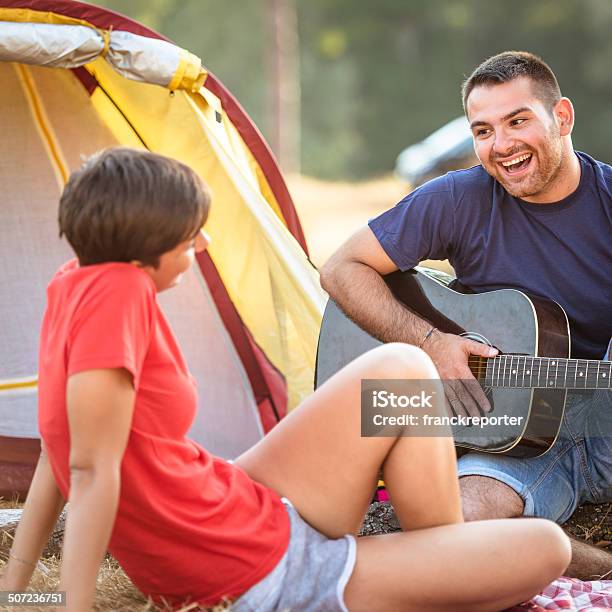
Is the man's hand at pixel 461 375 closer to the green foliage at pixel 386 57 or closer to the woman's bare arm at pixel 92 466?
the woman's bare arm at pixel 92 466

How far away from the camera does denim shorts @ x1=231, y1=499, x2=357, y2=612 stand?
6.26 ft

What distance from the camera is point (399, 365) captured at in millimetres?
2039

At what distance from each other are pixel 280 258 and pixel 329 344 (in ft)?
1.43

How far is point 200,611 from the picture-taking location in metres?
1.94

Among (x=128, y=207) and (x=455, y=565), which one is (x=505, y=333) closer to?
(x=455, y=565)

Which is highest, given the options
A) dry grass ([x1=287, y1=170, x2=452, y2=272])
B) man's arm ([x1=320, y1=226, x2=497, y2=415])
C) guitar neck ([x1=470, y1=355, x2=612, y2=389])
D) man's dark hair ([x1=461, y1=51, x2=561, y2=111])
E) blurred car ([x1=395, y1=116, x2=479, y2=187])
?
man's dark hair ([x1=461, y1=51, x2=561, y2=111])

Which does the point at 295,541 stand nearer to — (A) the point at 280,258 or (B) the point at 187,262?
(B) the point at 187,262

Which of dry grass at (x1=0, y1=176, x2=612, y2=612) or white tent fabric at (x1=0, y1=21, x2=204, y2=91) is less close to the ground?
white tent fabric at (x1=0, y1=21, x2=204, y2=91)

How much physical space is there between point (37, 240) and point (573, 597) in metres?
2.30

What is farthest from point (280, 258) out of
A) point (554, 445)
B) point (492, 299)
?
point (554, 445)

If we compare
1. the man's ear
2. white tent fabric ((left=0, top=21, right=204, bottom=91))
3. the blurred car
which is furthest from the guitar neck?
the blurred car

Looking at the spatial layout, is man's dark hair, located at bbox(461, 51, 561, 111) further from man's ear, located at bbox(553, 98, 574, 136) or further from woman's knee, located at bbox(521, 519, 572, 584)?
woman's knee, located at bbox(521, 519, 572, 584)

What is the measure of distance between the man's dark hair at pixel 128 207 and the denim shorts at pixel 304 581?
61 cm

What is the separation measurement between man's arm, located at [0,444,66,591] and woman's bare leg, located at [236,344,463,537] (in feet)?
1.41
